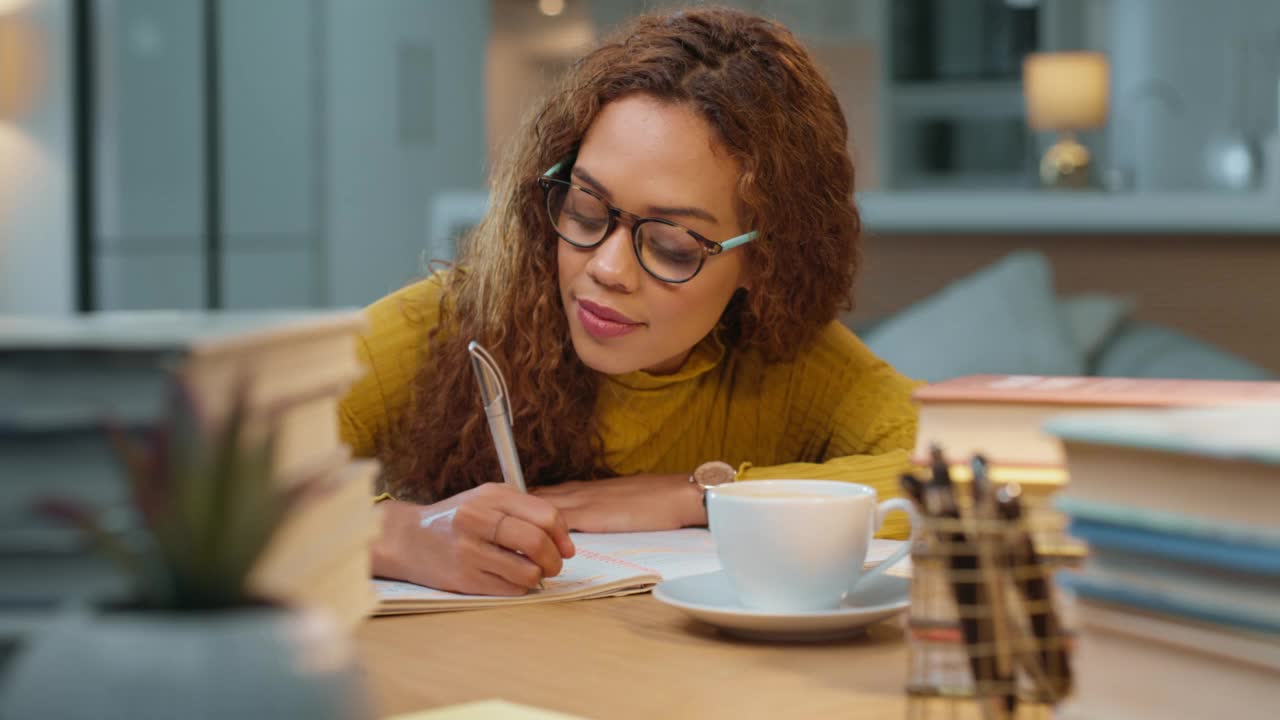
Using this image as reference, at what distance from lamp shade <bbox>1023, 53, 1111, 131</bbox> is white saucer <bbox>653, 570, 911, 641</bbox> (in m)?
4.45

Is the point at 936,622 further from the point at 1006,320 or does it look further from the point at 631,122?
the point at 1006,320

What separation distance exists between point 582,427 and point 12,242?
399cm

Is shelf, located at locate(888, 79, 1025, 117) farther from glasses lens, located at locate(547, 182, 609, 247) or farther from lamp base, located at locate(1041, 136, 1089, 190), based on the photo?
glasses lens, located at locate(547, 182, 609, 247)

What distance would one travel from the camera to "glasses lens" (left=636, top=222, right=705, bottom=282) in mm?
1261

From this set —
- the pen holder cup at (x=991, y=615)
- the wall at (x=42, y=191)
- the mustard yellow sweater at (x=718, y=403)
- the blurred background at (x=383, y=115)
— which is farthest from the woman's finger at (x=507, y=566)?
the wall at (x=42, y=191)

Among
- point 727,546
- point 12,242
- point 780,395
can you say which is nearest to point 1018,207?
point 780,395

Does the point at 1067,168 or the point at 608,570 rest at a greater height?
the point at 1067,168

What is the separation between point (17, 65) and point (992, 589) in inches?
194

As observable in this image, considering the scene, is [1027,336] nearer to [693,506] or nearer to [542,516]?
[693,506]

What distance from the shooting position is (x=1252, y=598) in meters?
0.47

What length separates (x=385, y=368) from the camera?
144 centimetres

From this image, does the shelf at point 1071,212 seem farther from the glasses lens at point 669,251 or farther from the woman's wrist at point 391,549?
the woman's wrist at point 391,549

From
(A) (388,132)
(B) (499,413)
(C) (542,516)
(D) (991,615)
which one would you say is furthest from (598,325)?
(A) (388,132)

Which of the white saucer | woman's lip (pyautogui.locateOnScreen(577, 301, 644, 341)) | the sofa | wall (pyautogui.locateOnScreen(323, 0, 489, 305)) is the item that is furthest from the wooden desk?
wall (pyautogui.locateOnScreen(323, 0, 489, 305))
